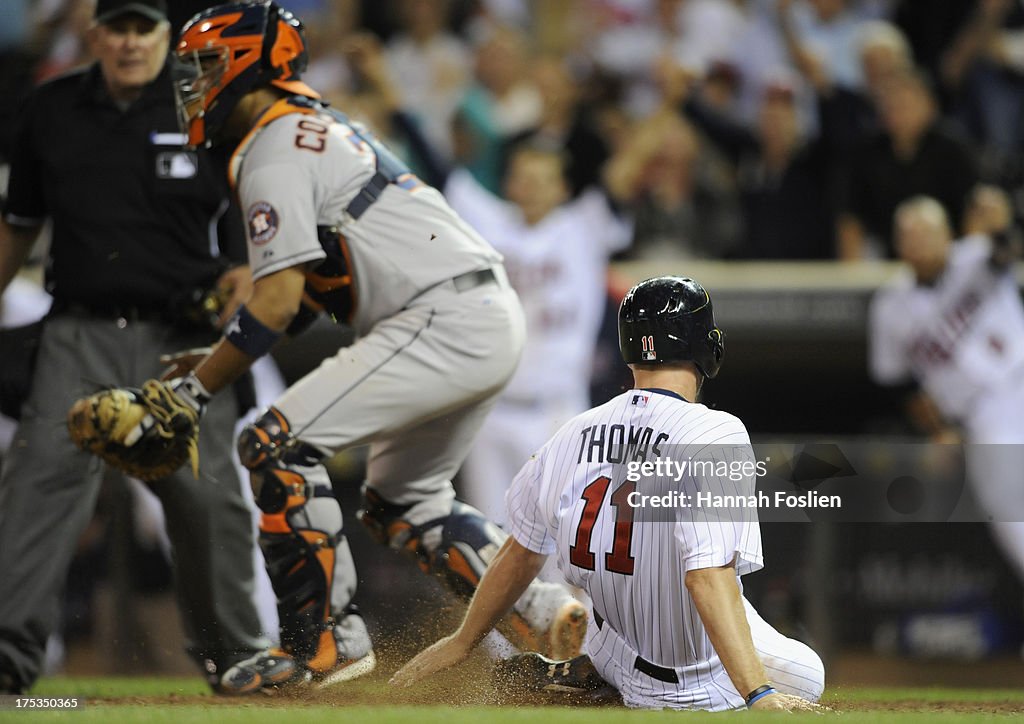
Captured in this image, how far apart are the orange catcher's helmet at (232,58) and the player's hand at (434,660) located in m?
1.74

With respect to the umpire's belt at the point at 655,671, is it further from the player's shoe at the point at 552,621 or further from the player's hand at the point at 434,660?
the player's shoe at the point at 552,621

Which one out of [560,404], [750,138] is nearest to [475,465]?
[560,404]

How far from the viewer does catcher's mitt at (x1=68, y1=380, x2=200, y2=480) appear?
172 inches

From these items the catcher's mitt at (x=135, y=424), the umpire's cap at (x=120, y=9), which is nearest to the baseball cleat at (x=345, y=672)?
the catcher's mitt at (x=135, y=424)

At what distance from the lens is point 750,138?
30.5ft

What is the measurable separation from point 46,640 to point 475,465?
3520 mm

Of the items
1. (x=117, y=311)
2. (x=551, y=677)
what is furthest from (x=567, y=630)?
(x=117, y=311)

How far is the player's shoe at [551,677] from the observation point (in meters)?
3.99

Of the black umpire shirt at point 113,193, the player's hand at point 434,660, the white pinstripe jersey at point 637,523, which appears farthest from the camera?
the black umpire shirt at point 113,193

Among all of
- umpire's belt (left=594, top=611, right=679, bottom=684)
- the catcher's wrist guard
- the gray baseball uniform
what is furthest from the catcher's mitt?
umpire's belt (left=594, top=611, right=679, bottom=684)

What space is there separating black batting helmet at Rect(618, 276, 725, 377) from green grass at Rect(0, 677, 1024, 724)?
89 centimetres

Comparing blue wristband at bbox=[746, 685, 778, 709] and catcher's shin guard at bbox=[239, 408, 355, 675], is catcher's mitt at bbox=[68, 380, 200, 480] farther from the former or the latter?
blue wristband at bbox=[746, 685, 778, 709]

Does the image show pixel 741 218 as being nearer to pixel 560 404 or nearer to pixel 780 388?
pixel 780 388

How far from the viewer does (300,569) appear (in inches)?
174
